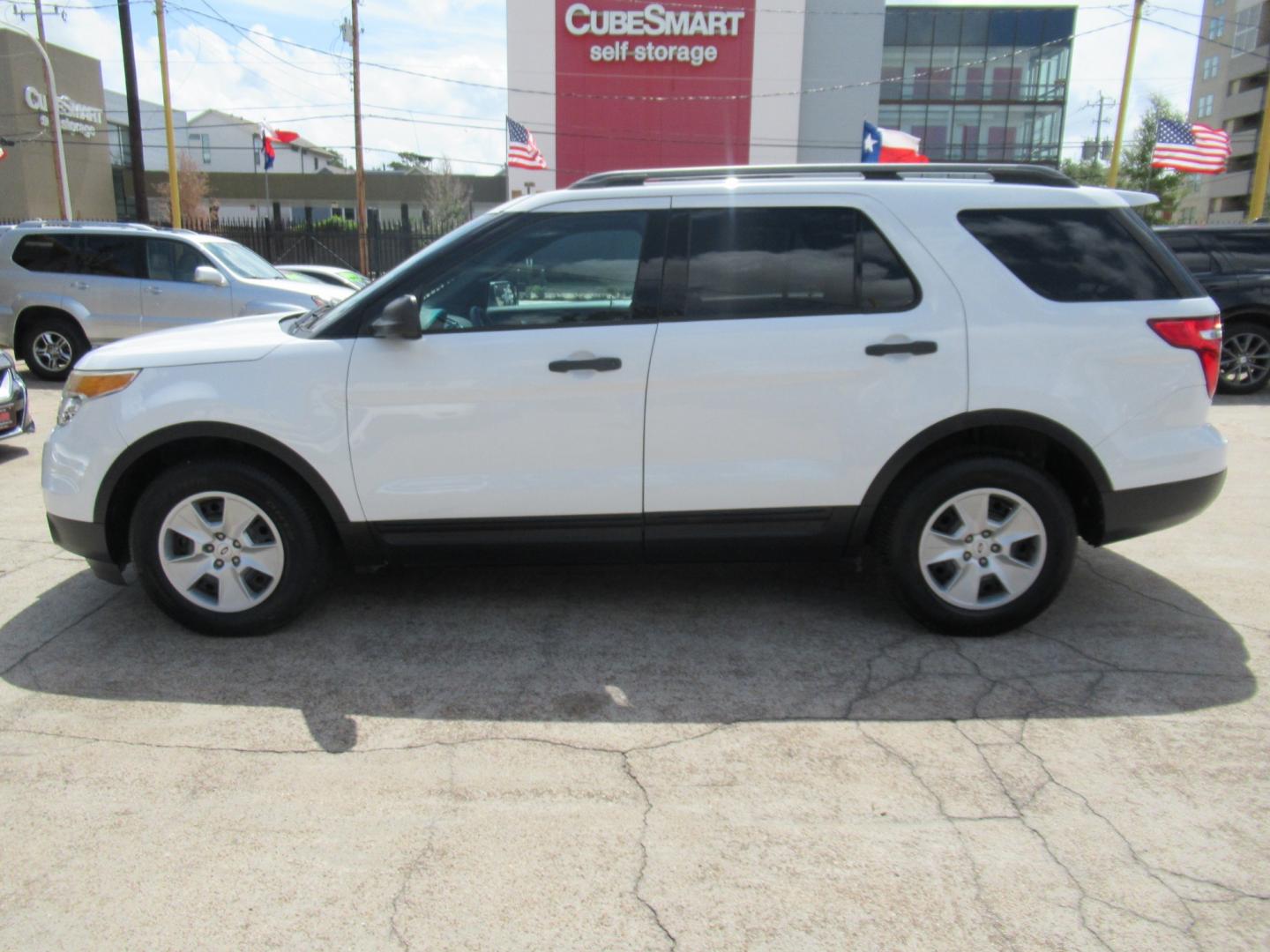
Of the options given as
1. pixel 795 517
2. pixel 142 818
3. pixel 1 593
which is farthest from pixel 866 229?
pixel 1 593

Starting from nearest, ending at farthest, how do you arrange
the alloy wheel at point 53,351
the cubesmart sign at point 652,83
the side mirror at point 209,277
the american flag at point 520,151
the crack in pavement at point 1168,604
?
the crack in pavement at point 1168,604
the side mirror at point 209,277
the alloy wheel at point 53,351
the american flag at point 520,151
the cubesmart sign at point 652,83

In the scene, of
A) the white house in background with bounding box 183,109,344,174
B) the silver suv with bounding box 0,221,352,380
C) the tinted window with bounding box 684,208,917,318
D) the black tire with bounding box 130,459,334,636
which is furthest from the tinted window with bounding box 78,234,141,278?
the white house in background with bounding box 183,109,344,174

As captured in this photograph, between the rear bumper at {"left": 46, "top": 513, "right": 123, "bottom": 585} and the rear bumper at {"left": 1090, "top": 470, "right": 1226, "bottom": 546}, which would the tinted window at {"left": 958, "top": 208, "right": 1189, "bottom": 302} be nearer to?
the rear bumper at {"left": 1090, "top": 470, "right": 1226, "bottom": 546}

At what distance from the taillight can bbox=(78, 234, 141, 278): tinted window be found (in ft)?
37.3

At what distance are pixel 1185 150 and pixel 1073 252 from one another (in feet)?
61.8

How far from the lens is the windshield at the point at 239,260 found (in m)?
11.5

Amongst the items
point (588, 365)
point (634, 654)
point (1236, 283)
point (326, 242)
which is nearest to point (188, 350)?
point (588, 365)

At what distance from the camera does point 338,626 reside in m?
4.20

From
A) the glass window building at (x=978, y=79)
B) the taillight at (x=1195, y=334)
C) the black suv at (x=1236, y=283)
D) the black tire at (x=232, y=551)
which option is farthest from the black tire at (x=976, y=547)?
the glass window building at (x=978, y=79)

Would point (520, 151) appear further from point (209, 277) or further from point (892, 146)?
point (209, 277)

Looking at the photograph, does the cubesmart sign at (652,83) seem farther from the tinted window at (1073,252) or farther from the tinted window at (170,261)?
the tinted window at (1073,252)

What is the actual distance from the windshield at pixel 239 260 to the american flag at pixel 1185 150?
56.1 feet

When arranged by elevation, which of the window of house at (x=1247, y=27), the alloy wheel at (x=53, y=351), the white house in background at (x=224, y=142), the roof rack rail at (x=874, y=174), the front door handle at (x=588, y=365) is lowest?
the alloy wheel at (x=53, y=351)

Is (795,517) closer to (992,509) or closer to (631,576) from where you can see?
(992,509)
